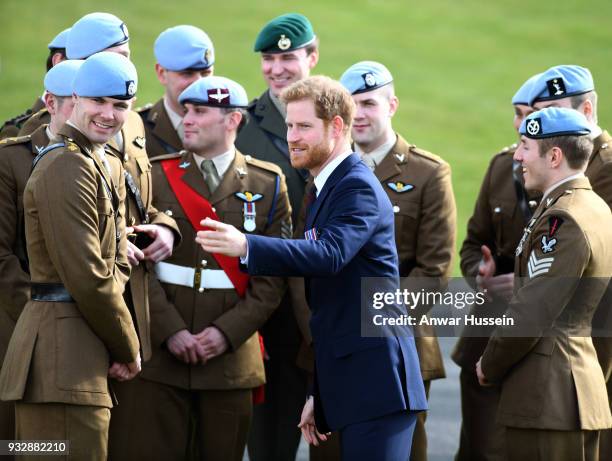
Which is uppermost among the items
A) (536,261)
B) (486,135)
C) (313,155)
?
(486,135)

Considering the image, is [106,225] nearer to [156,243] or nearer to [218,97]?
[156,243]

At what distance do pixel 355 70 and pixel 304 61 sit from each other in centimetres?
51

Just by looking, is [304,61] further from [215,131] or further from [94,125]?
[94,125]

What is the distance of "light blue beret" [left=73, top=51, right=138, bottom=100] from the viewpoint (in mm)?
4730

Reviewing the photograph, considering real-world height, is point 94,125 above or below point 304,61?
below

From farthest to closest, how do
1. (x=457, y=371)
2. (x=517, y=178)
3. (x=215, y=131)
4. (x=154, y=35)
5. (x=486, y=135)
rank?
(x=154, y=35) → (x=486, y=135) → (x=457, y=371) → (x=517, y=178) → (x=215, y=131)

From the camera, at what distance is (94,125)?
473cm

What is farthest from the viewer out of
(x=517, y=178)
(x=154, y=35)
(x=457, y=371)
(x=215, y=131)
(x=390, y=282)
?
(x=154, y=35)

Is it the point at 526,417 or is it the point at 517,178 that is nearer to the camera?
the point at 526,417

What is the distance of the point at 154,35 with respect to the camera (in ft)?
54.9

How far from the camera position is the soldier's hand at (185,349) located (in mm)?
5805

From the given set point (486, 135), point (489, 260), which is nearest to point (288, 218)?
point (489, 260)

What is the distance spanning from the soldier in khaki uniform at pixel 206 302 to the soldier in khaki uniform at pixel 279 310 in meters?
0.47

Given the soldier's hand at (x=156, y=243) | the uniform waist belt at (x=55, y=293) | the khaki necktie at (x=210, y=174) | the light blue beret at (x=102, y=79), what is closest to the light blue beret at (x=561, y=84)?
the khaki necktie at (x=210, y=174)
